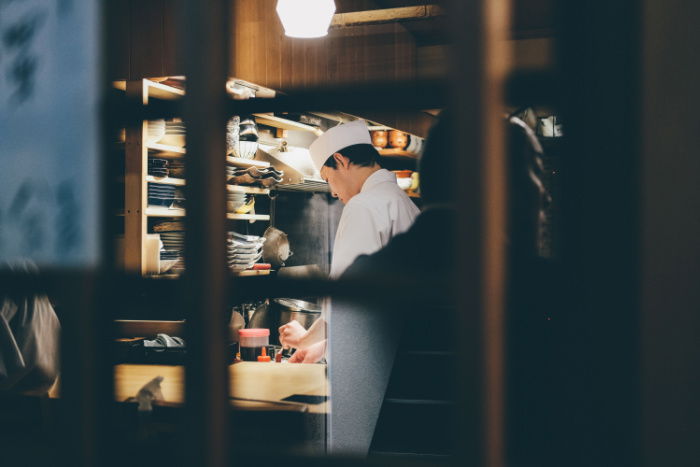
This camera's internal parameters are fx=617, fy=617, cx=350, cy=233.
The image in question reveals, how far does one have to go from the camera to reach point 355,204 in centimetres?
310

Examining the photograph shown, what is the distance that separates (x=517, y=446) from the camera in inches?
36.9

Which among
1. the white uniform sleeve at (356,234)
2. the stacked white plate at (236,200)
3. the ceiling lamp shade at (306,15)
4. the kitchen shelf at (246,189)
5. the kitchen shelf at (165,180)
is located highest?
the ceiling lamp shade at (306,15)

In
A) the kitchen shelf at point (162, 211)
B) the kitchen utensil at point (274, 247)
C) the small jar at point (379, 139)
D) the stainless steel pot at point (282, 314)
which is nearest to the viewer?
the kitchen shelf at point (162, 211)

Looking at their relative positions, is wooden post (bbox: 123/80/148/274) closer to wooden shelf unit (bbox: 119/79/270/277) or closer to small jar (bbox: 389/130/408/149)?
wooden shelf unit (bbox: 119/79/270/277)

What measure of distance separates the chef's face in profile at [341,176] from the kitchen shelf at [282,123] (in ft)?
5.15

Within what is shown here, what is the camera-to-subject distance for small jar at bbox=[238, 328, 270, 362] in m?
3.10

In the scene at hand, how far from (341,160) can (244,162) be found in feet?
4.77

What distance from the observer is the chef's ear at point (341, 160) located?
3.44 metres

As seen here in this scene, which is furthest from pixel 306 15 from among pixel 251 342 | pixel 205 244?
pixel 205 244

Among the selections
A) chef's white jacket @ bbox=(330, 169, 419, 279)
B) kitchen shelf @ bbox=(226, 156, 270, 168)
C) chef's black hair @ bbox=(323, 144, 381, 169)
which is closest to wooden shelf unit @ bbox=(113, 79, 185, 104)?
kitchen shelf @ bbox=(226, 156, 270, 168)

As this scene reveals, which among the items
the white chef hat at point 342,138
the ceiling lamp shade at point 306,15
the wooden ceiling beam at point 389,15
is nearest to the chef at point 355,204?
the white chef hat at point 342,138

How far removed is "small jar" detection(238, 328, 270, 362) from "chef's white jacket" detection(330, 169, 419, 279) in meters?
0.49

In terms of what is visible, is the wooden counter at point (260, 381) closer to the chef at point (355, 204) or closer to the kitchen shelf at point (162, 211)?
the chef at point (355, 204)

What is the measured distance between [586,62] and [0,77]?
1140mm
